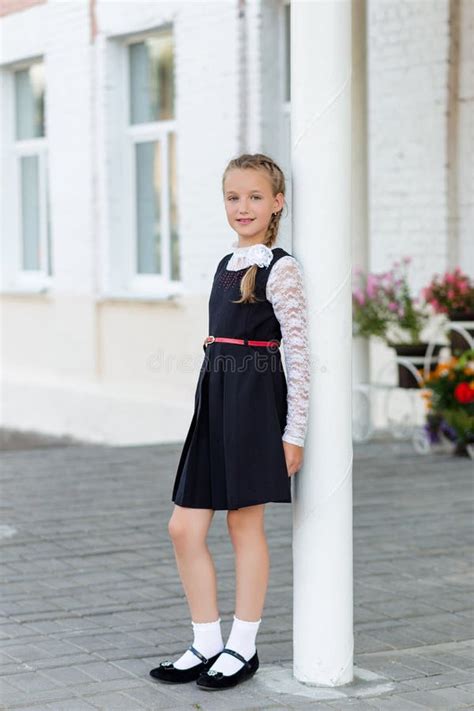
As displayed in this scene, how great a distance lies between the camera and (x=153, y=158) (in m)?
12.7

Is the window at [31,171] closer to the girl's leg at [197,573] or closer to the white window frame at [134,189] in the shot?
the white window frame at [134,189]

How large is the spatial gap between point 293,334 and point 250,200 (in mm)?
435

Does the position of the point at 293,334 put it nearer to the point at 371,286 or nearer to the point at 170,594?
the point at 170,594

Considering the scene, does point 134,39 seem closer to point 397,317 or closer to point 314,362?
point 397,317

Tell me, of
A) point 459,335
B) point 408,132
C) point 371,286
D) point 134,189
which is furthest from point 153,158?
point 459,335

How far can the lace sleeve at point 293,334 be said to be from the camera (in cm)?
413

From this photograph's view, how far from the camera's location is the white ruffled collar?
4.17 meters

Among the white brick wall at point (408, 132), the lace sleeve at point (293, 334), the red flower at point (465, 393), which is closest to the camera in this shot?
the lace sleeve at point (293, 334)

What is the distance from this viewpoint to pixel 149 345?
1238 cm

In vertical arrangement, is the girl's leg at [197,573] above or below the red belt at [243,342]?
below

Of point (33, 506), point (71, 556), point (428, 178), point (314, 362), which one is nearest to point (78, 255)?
point (428, 178)

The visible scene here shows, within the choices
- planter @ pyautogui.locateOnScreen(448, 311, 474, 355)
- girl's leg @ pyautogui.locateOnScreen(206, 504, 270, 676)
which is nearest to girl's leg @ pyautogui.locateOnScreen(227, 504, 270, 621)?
girl's leg @ pyautogui.locateOnScreen(206, 504, 270, 676)

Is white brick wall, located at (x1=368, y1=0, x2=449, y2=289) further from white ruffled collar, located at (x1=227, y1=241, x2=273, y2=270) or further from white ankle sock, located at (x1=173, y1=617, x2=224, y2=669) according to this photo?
white ankle sock, located at (x1=173, y1=617, x2=224, y2=669)

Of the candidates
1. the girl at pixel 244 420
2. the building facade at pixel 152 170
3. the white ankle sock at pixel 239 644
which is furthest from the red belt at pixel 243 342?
the building facade at pixel 152 170
